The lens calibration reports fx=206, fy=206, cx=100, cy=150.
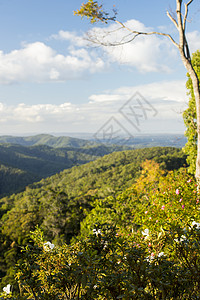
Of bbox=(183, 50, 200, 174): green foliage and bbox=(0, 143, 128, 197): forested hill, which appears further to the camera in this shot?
bbox=(0, 143, 128, 197): forested hill

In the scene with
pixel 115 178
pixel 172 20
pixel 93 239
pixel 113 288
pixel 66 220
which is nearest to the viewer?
pixel 113 288

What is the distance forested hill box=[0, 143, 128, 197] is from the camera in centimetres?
10521

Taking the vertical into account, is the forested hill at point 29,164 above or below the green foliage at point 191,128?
below

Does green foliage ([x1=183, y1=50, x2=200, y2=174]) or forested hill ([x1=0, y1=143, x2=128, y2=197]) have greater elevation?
green foliage ([x1=183, y1=50, x2=200, y2=174])

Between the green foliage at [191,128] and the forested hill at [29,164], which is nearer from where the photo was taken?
the green foliage at [191,128]

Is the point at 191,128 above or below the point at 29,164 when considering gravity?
above

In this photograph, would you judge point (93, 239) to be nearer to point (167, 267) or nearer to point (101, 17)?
point (167, 267)

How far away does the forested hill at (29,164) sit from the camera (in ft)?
345

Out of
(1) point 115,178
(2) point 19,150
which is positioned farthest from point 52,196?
(2) point 19,150

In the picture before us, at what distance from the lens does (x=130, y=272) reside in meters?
1.39

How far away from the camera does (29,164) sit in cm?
15888

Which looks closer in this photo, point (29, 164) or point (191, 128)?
point (191, 128)

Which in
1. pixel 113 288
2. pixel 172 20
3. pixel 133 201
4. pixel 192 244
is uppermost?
pixel 172 20

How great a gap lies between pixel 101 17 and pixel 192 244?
5.31m
